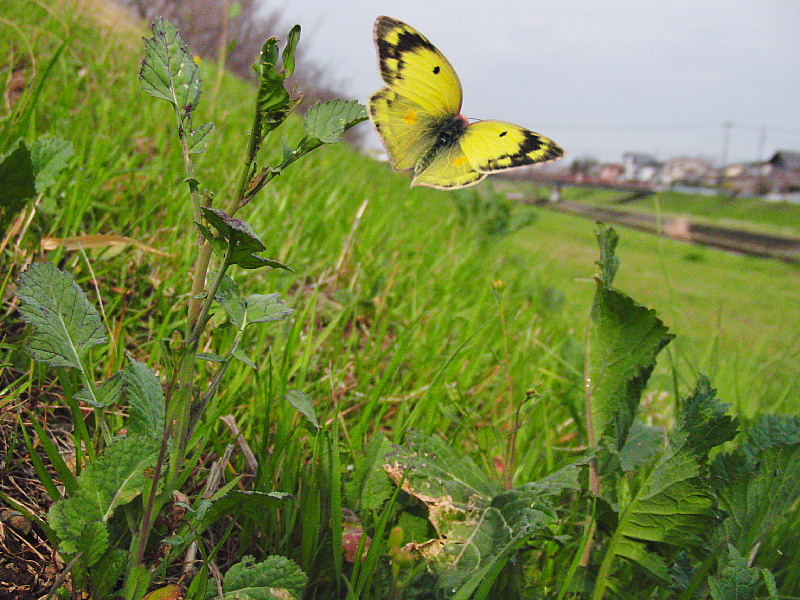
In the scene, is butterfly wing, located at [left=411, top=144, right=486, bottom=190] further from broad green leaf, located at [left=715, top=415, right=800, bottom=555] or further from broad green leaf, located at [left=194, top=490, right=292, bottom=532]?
broad green leaf, located at [left=715, top=415, right=800, bottom=555]

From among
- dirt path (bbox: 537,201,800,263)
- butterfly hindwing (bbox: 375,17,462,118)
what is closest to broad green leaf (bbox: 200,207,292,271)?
butterfly hindwing (bbox: 375,17,462,118)

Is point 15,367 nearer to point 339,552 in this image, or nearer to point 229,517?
point 229,517

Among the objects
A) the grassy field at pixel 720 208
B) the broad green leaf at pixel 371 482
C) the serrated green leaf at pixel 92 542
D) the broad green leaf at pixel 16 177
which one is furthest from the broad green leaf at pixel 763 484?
the grassy field at pixel 720 208

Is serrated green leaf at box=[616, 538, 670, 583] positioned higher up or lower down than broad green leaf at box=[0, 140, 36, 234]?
lower down

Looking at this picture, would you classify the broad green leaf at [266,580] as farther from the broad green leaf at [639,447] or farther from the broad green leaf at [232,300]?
the broad green leaf at [639,447]

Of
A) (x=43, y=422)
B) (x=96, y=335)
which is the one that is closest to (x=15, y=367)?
(x=43, y=422)

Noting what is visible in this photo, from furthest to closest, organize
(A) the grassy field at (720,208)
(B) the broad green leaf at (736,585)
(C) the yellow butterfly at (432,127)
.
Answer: (A) the grassy field at (720,208), (C) the yellow butterfly at (432,127), (B) the broad green leaf at (736,585)

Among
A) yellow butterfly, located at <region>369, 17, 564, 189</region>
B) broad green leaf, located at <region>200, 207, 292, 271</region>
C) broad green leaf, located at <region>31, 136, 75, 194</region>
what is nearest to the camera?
broad green leaf, located at <region>200, 207, 292, 271</region>
